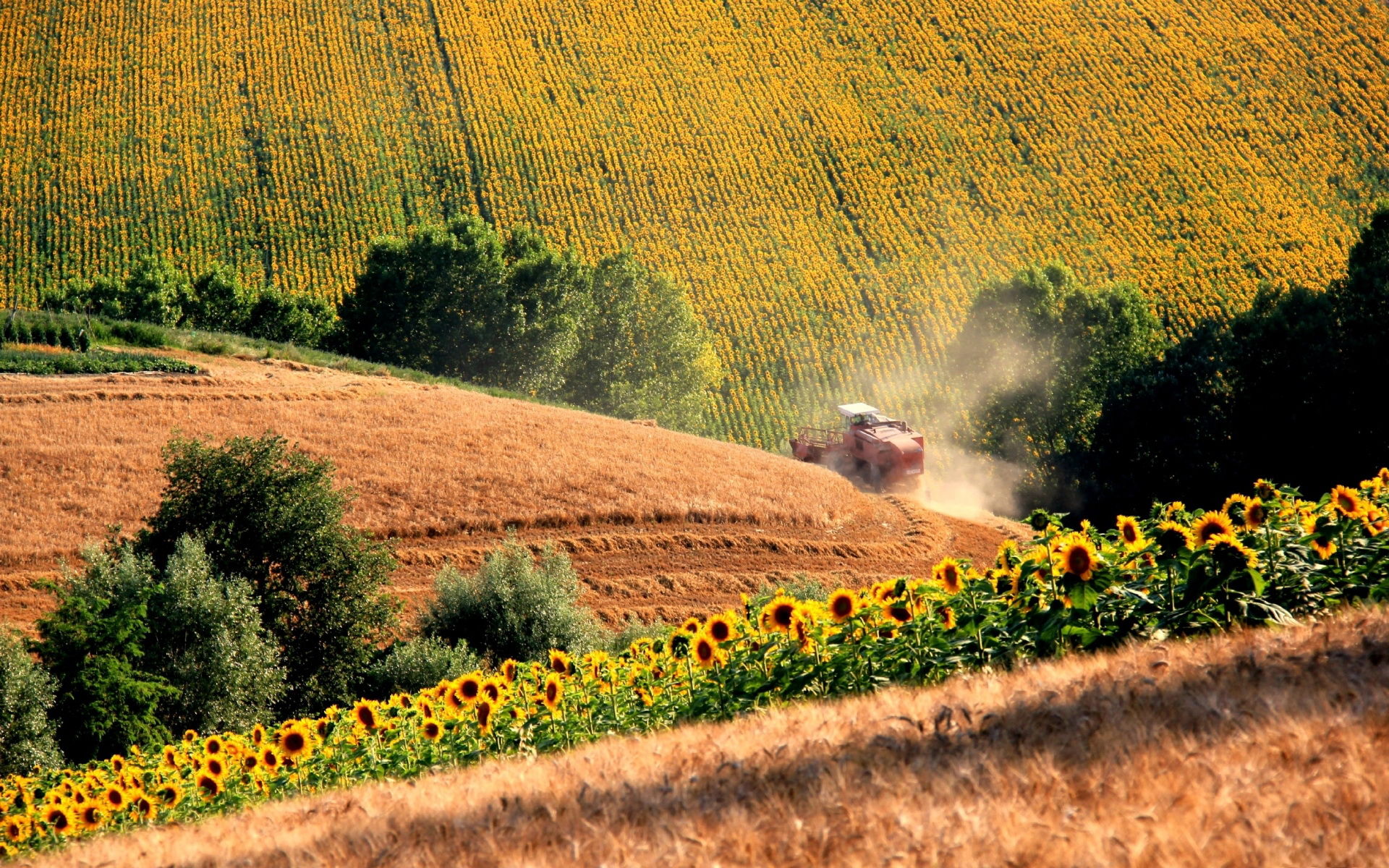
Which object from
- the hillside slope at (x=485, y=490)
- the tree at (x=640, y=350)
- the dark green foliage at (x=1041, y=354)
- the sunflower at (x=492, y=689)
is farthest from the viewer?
the tree at (x=640, y=350)

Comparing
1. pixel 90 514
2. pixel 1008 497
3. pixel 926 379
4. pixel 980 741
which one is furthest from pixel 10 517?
pixel 926 379

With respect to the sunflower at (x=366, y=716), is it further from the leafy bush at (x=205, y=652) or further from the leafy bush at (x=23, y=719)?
the leafy bush at (x=205, y=652)

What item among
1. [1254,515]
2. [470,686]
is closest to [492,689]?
[470,686]

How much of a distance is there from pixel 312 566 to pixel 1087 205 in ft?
217

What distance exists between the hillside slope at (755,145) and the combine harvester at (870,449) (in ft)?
67.3

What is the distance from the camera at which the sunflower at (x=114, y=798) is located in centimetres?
826

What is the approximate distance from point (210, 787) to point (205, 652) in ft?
27.9

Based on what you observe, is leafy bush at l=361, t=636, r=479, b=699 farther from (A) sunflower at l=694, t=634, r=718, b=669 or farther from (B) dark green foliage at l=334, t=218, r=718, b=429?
(B) dark green foliage at l=334, t=218, r=718, b=429

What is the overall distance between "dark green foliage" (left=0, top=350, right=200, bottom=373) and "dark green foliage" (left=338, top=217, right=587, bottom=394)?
19.2 metres

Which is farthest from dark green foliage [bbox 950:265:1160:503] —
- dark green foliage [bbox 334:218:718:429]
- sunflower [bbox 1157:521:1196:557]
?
sunflower [bbox 1157:521:1196:557]

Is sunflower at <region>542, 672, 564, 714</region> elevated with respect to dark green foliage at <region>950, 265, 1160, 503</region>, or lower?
lower

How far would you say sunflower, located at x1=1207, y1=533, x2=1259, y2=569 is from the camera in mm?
6020

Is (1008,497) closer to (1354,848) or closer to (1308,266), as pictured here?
(1308,266)

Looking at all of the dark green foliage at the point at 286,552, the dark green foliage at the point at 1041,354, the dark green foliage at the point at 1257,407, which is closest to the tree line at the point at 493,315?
the dark green foliage at the point at 1041,354
